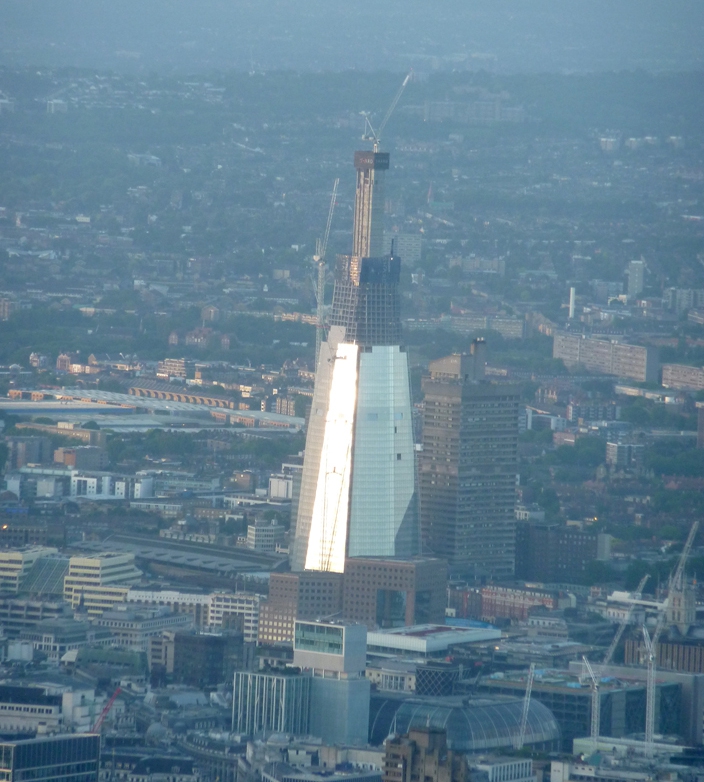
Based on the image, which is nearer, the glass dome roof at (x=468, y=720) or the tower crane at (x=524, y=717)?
the glass dome roof at (x=468, y=720)

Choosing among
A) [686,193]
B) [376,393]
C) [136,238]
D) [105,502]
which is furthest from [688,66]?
[376,393]

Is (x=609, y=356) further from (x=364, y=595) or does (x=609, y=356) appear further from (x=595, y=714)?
(x=595, y=714)

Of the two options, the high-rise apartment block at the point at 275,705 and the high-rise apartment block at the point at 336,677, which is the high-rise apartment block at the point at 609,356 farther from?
the high-rise apartment block at the point at 275,705

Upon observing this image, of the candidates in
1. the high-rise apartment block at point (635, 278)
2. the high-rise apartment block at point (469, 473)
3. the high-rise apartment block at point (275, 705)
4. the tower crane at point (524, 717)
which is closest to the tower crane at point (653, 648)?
the tower crane at point (524, 717)

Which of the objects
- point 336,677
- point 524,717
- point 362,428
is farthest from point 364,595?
point 524,717

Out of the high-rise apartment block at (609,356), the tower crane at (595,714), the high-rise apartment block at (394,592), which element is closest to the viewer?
the tower crane at (595,714)

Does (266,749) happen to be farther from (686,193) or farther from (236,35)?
(236,35)

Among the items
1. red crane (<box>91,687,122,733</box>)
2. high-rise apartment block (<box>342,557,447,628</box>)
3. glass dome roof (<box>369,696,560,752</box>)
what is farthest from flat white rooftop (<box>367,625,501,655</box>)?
red crane (<box>91,687,122,733</box>)
